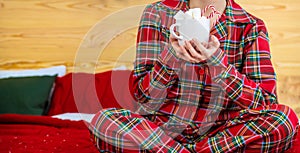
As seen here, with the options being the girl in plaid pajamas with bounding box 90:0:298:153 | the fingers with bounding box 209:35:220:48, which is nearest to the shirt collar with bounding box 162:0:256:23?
the girl in plaid pajamas with bounding box 90:0:298:153

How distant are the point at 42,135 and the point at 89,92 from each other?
351 mm

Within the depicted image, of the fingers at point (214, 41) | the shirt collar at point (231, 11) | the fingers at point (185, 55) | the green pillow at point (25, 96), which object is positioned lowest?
the green pillow at point (25, 96)

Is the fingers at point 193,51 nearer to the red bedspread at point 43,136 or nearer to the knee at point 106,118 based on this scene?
the knee at point 106,118

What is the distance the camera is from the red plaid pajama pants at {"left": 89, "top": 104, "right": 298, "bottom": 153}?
3.96 ft

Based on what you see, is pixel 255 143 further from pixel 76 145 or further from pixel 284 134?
pixel 76 145

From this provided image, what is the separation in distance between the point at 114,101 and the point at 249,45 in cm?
83

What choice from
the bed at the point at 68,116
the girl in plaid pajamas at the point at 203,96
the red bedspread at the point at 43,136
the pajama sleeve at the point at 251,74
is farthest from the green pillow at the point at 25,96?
the pajama sleeve at the point at 251,74

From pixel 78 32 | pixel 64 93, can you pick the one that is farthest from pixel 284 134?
pixel 78 32

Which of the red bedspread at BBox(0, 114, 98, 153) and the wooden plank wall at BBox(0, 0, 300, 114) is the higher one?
the wooden plank wall at BBox(0, 0, 300, 114)

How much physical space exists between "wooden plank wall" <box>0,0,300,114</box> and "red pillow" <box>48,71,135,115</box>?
0.13 m

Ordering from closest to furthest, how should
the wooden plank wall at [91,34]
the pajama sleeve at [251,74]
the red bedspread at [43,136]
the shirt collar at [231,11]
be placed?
the pajama sleeve at [251,74]
the shirt collar at [231,11]
the red bedspread at [43,136]
the wooden plank wall at [91,34]

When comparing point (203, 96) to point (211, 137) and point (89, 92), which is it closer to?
point (211, 137)

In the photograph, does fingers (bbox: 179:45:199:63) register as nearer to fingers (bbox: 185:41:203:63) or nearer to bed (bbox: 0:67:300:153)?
fingers (bbox: 185:41:203:63)

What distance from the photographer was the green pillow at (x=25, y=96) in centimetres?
204
